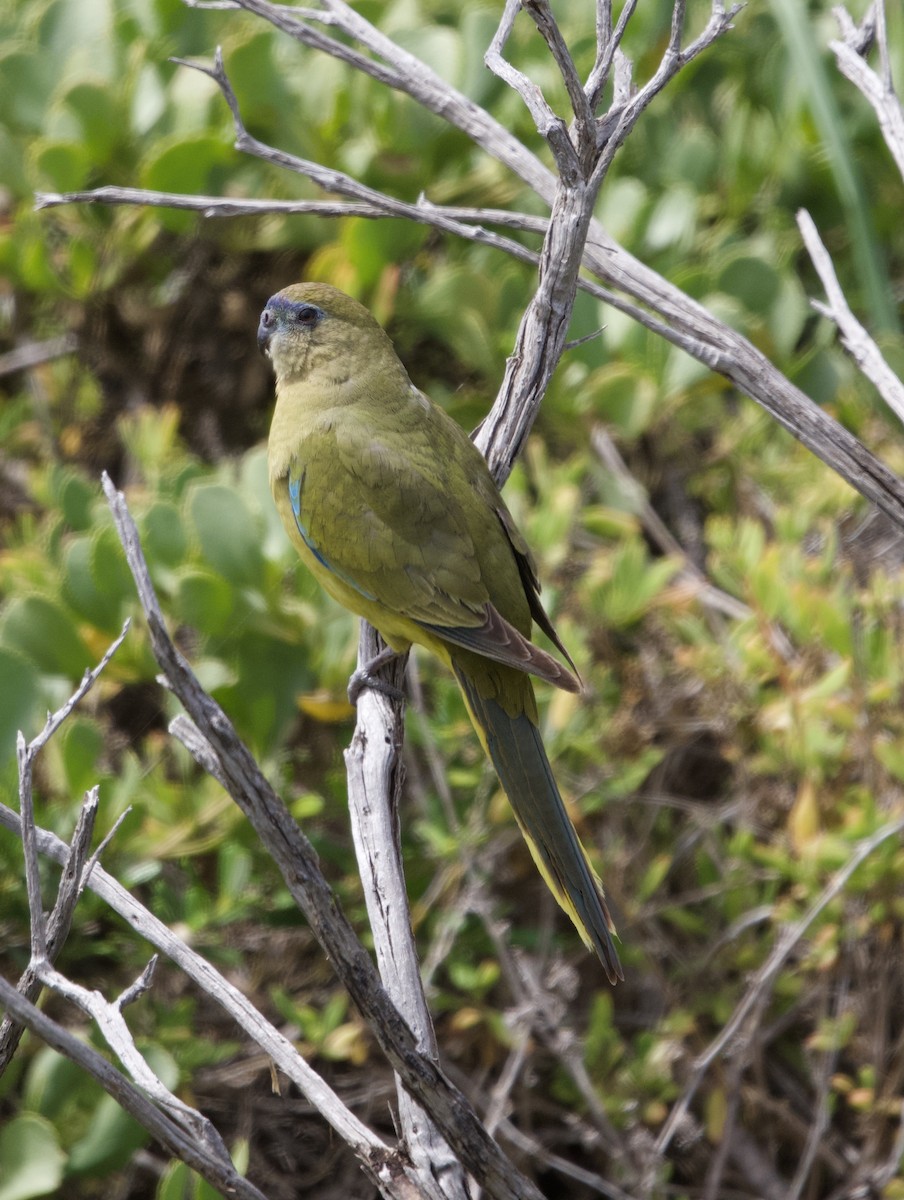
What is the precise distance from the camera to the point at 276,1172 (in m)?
3.36

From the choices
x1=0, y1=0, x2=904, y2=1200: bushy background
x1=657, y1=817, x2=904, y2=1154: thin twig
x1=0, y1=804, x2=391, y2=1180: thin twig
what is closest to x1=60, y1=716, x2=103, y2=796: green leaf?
x1=0, y1=0, x2=904, y2=1200: bushy background

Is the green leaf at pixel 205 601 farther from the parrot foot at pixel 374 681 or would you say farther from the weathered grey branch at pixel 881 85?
the weathered grey branch at pixel 881 85

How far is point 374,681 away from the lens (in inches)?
105

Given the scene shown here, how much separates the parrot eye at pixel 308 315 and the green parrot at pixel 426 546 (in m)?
0.23

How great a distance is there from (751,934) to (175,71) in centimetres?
301

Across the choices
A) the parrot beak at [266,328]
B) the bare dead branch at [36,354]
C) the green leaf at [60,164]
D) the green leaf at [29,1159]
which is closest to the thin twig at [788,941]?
the green leaf at [29,1159]

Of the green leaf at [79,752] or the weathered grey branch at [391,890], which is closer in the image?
the weathered grey branch at [391,890]

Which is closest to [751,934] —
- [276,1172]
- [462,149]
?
[276,1172]

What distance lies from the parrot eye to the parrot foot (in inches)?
32.0

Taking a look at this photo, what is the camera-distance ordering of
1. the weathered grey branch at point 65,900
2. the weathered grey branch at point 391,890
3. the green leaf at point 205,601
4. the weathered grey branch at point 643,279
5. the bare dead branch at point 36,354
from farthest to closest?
the bare dead branch at point 36,354, the green leaf at point 205,601, the weathered grey branch at point 643,279, the weathered grey branch at point 391,890, the weathered grey branch at point 65,900

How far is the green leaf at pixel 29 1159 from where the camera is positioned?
9.12 ft

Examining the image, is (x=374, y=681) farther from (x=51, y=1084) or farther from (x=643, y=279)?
(x=51, y=1084)

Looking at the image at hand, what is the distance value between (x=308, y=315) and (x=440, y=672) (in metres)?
0.98

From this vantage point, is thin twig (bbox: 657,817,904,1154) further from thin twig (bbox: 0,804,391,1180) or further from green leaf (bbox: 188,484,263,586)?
green leaf (bbox: 188,484,263,586)
